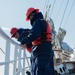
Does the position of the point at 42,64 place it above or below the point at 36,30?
below

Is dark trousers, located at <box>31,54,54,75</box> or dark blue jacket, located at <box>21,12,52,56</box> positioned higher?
dark blue jacket, located at <box>21,12,52,56</box>

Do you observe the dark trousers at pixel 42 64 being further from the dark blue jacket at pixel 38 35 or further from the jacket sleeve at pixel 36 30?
the jacket sleeve at pixel 36 30

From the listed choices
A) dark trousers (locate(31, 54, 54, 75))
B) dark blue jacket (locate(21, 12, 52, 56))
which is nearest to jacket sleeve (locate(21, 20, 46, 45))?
dark blue jacket (locate(21, 12, 52, 56))

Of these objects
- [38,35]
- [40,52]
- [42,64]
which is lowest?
[42,64]

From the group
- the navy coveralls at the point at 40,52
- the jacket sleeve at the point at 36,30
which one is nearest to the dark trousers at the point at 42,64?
the navy coveralls at the point at 40,52

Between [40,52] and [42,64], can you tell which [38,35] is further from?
[42,64]

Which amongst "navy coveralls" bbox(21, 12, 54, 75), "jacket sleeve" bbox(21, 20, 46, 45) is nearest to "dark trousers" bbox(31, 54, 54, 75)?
"navy coveralls" bbox(21, 12, 54, 75)

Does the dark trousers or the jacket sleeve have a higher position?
the jacket sleeve

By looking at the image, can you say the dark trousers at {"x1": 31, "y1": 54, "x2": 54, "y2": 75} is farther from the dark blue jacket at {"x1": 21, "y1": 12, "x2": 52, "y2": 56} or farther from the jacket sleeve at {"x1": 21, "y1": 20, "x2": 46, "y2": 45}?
the jacket sleeve at {"x1": 21, "y1": 20, "x2": 46, "y2": 45}

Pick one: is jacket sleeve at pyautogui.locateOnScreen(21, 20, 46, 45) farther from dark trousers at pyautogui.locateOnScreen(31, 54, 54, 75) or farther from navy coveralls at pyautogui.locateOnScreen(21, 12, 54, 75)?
dark trousers at pyautogui.locateOnScreen(31, 54, 54, 75)

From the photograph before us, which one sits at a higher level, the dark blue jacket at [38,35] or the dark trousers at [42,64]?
the dark blue jacket at [38,35]

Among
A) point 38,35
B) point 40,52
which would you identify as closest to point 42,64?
point 40,52

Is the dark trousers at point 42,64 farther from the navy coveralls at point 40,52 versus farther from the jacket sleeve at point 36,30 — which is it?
the jacket sleeve at point 36,30

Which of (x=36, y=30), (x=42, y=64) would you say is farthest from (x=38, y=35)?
(x=42, y=64)
